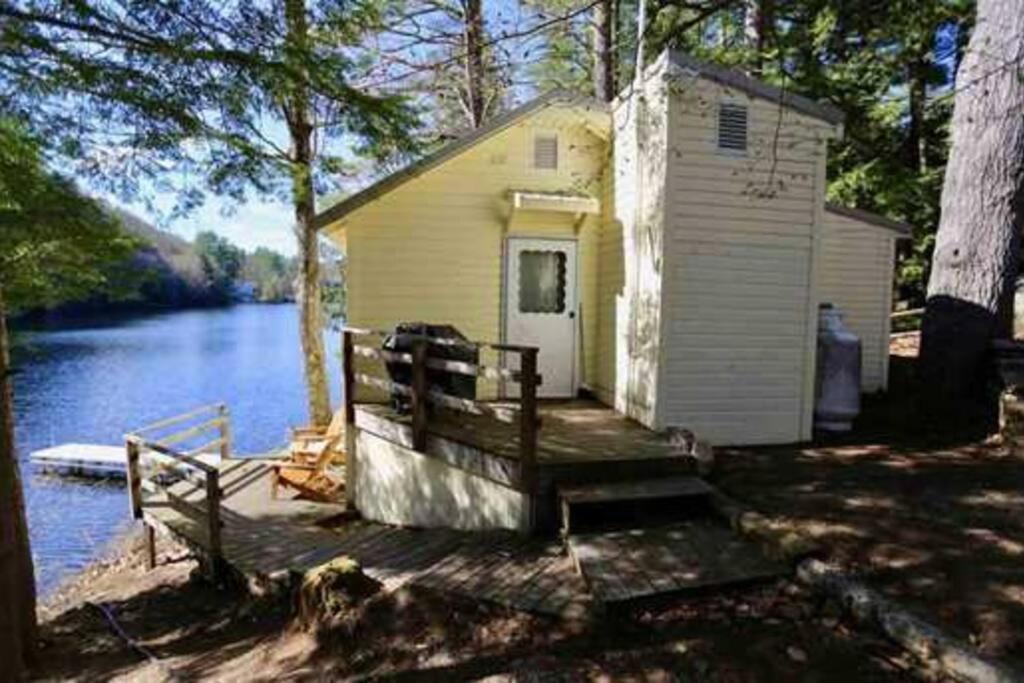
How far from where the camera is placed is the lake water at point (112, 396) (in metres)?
12.6

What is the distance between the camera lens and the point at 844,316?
781 centimetres

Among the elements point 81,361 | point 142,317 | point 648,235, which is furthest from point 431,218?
point 142,317

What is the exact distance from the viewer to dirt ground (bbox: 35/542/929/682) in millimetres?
2928

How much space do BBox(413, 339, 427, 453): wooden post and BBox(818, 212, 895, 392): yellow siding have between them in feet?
16.3

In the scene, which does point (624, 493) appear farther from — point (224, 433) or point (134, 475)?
point (224, 433)

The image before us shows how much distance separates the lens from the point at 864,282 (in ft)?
25.6

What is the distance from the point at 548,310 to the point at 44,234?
16.3 feet

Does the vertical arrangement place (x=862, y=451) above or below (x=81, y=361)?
above

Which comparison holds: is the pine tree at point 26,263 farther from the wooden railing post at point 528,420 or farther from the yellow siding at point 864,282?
the yellow siding at point 864,282

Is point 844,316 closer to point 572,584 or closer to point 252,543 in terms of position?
point 572,584

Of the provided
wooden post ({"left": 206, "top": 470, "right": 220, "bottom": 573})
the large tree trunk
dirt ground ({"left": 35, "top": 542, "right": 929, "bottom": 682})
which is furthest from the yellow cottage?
the large tree trunk

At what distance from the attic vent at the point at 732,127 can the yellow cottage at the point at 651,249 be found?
0.01 meters

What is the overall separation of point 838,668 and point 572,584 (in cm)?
140

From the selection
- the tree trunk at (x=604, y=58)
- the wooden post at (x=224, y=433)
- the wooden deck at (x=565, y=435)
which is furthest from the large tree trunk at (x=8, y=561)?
the tree trunk at (x=604, y=58)
